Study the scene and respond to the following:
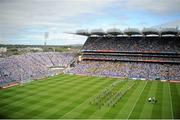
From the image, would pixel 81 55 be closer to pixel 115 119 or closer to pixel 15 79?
pixel 15 79

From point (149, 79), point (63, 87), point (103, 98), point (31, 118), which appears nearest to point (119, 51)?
point (149, 79)

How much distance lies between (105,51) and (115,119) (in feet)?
149

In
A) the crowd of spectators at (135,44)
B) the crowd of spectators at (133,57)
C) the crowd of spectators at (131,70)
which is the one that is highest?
the crowd of spectators at (135,44)

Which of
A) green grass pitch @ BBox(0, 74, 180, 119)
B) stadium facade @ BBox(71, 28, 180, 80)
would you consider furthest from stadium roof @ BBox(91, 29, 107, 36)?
green grass pitch @ BBox(0, 74, 180, 119)

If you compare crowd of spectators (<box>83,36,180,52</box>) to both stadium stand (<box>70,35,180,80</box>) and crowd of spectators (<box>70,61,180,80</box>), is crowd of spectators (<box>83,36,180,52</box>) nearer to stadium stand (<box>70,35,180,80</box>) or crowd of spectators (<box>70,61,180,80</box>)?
stadium stand (<box>70,35,180,80</box>)

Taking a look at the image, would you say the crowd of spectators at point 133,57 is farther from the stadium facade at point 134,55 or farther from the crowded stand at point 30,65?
the crowded stand at point 30,65

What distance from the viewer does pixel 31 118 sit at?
23734mm

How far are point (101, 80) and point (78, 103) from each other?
19788mm

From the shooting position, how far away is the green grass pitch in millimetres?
25453

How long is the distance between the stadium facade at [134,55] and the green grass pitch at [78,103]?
48.8 feet

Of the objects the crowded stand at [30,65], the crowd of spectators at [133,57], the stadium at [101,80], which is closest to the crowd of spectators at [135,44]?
the stadium at [101,80]

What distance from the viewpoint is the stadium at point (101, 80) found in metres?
27.0

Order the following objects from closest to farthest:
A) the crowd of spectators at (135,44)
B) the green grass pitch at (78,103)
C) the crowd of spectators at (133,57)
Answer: the green grass pitch at (78,103) < the crowd of spectators at (133,57) < the crowd of spectators at (135,44)

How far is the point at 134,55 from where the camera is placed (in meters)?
64.3
